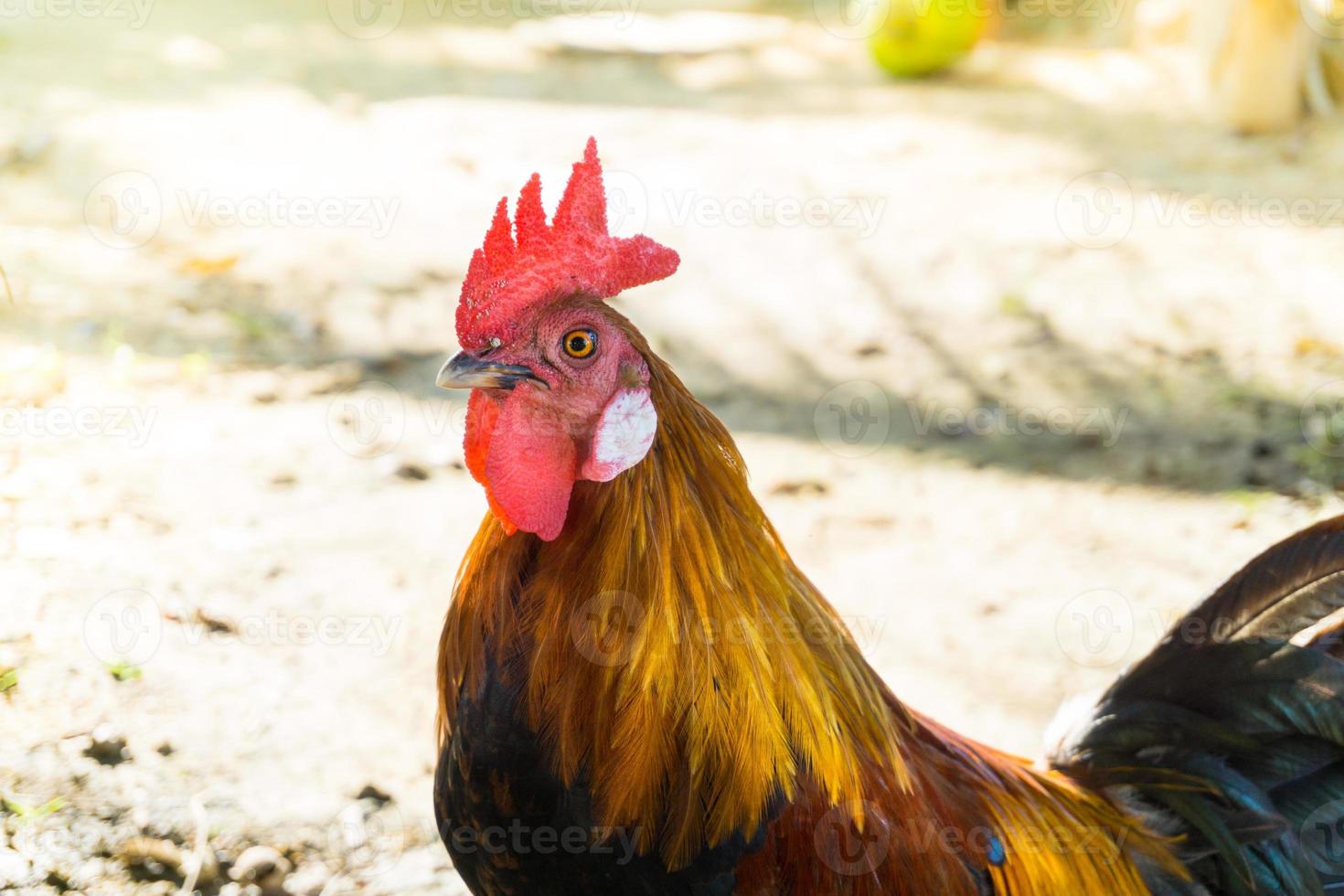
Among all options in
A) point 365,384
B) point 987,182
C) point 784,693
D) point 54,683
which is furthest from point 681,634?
point 987,182

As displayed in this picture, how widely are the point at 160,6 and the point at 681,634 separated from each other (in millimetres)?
9816

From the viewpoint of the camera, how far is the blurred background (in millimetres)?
3574

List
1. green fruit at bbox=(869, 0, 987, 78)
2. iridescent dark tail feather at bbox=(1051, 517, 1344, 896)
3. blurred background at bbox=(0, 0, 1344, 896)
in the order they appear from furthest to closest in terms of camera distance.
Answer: green fruit at bbox=(869, 0, 987, 78) → blurred background at bbox=(0, 0, 1344, 896) → iridescent dark tail feather at bbox=(1051, 517, 1344, 896)

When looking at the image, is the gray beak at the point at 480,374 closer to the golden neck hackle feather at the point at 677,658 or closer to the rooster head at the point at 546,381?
the rooster head at the point at 546,381

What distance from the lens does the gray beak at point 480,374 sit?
2117mm

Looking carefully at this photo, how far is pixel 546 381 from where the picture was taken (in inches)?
85.4

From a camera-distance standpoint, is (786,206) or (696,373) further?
(786,206)

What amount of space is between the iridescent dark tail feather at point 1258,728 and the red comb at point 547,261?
4.92 ft

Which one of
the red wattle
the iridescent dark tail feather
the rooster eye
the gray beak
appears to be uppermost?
the rooster eye

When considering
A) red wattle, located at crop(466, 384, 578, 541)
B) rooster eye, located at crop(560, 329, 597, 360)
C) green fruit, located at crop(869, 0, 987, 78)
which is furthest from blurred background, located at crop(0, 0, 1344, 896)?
rooster eye, located at crop(560, 329, 597, 360)

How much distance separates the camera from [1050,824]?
258 centimetres

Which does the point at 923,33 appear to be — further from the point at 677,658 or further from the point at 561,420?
the point at 677,658

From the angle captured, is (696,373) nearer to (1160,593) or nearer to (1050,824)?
(1160,593)

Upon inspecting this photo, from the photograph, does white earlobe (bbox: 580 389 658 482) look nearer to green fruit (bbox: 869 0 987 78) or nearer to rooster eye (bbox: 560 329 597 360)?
rooster eye (bbox: 560 329 597 360)
